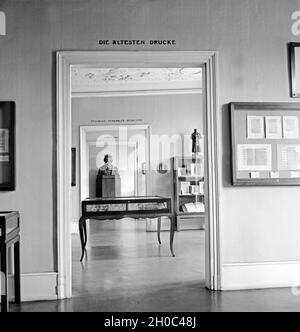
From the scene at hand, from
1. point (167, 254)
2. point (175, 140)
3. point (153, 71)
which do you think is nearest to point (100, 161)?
point (175, 140)

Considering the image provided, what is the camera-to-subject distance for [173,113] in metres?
9.05

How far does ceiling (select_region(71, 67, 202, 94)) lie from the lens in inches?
316

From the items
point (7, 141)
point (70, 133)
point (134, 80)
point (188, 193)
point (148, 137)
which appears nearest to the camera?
point (7, 141)

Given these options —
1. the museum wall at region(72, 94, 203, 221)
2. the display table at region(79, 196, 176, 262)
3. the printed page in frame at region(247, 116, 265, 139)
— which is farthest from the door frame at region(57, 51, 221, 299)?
the museum wall at region(72, 94, 203, 221)

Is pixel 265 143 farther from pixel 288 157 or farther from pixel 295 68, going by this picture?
pixel 295 68

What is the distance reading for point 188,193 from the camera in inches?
351

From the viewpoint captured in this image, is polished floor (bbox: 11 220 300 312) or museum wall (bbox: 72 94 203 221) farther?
museum wall (bbox: 72 94 203 221)

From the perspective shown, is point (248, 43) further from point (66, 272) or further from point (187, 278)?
point (66, 272)

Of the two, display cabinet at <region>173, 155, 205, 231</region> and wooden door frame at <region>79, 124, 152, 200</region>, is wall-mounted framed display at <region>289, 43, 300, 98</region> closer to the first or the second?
display cabinet at <region>173, 155, 205, 231</region>

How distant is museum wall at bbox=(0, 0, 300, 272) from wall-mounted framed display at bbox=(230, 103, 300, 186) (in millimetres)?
101

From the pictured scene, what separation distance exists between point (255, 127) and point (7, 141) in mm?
2524

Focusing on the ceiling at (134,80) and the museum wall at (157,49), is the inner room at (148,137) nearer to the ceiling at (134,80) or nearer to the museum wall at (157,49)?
the ceiling at (134,80)

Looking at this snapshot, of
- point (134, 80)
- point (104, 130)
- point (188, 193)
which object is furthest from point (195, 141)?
point (104, 130)

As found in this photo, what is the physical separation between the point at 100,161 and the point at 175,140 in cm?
366
